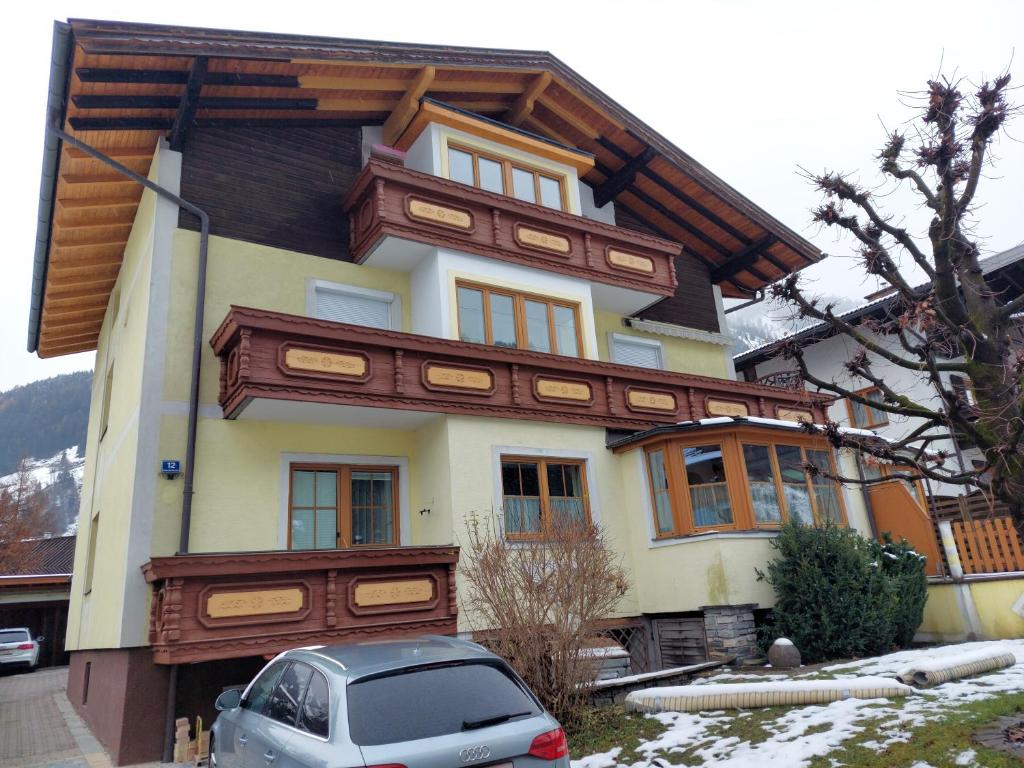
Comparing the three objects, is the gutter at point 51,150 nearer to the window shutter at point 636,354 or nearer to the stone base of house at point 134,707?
the stone base of house at point 134,707

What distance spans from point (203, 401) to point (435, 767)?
8.86 m

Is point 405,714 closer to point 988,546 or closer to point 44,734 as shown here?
point 44,734

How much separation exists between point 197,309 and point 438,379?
12.8ft

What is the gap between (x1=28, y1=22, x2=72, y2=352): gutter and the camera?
11359mm

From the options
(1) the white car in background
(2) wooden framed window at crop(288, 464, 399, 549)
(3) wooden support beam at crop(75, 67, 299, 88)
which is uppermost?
(3) wooden support beam at crop(75, 67, 299, 88)

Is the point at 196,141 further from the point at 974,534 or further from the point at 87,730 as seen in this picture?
the point at 974,534

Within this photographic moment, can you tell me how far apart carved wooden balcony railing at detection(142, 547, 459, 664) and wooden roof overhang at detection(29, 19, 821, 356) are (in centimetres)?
741

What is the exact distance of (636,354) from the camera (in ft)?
59.4

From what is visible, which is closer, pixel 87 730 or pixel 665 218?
Answer: pixel 87 730

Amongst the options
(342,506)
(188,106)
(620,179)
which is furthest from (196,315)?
(620,179)

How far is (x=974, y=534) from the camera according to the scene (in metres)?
13.3

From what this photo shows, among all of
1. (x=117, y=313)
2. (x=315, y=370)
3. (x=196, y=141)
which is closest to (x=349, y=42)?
(x=196, y=141)

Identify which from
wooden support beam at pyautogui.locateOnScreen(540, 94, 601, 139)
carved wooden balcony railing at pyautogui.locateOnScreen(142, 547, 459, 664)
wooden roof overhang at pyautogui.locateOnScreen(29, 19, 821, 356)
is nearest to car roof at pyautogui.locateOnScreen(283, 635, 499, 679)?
carved wooden balcony railing at pyautogui.locateOnScreen(142, 547, 459, 664)

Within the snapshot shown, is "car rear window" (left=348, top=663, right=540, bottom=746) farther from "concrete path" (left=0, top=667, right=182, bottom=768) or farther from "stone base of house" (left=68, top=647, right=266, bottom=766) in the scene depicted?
"stone base of house" (left=68, top=647, right=266, bottom=766)
